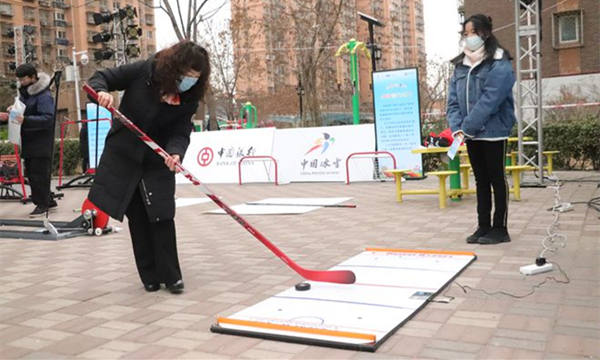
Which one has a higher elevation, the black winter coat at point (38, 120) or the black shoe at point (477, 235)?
the black winter coat at point (38, 120)

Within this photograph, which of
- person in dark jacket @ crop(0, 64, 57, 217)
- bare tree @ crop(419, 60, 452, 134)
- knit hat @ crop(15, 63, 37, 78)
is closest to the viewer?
knit hat @ crop(15, 63, 37, 78)

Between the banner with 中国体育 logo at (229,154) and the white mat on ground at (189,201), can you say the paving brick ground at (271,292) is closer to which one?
the white mat on ground at (189,201)

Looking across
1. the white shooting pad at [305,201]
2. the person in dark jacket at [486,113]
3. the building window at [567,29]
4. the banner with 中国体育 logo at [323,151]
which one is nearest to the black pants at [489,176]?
the person in dark jacket at [486,113]

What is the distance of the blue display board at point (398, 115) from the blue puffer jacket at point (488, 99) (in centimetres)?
639

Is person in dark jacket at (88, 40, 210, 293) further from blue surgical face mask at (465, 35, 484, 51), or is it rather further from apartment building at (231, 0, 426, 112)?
apartment building at (231, 0, 426, 112)

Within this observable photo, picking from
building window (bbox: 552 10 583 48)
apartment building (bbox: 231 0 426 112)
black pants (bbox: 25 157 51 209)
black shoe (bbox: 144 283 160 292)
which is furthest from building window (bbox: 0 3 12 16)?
black shoe (bbox: 144 283 160 292)

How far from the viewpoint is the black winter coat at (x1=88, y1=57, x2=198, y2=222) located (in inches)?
148

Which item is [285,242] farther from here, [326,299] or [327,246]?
[326,299]

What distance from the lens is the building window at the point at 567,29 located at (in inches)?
922

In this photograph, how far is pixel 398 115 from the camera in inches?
460

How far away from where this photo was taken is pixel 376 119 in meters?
11.8

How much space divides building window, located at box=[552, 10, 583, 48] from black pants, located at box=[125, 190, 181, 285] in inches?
919

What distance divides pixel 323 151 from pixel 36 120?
244 inches

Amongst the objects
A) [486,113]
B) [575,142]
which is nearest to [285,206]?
[486,113]
